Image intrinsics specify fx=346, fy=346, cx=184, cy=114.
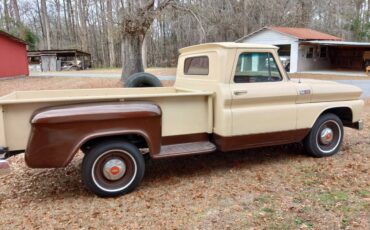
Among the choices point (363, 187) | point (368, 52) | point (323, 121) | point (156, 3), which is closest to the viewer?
point (363, 187)

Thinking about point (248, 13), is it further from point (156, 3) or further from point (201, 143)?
point (201, 143)

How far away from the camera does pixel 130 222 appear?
3678 mm

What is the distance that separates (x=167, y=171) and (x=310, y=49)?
91.5 feet

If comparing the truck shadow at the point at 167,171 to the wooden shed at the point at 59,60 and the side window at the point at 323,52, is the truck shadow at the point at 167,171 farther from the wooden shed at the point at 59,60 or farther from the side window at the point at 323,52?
the wooden shed at the point at 59,60

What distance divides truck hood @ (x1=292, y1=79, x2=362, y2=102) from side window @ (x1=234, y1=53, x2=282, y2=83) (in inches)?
19.9

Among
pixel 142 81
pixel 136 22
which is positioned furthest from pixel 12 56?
pixel 142 81

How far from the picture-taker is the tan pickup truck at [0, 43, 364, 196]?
12.9ft

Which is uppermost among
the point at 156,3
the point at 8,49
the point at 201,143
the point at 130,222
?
the point at 156,3

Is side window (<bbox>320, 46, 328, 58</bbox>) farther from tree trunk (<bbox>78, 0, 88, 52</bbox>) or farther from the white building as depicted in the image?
tree trunk (<bbox>78, 0, 88, 52</bbox>)

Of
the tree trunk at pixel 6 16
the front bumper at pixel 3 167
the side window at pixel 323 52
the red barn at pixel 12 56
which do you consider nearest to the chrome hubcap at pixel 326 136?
the front bumper at pixel 3 167

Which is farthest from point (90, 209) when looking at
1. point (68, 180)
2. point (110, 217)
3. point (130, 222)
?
point (68, 180)

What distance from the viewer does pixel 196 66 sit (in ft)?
18.5

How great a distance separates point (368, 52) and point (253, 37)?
9819 millimetres

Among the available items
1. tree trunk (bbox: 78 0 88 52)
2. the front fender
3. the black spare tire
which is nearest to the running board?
the front fender
